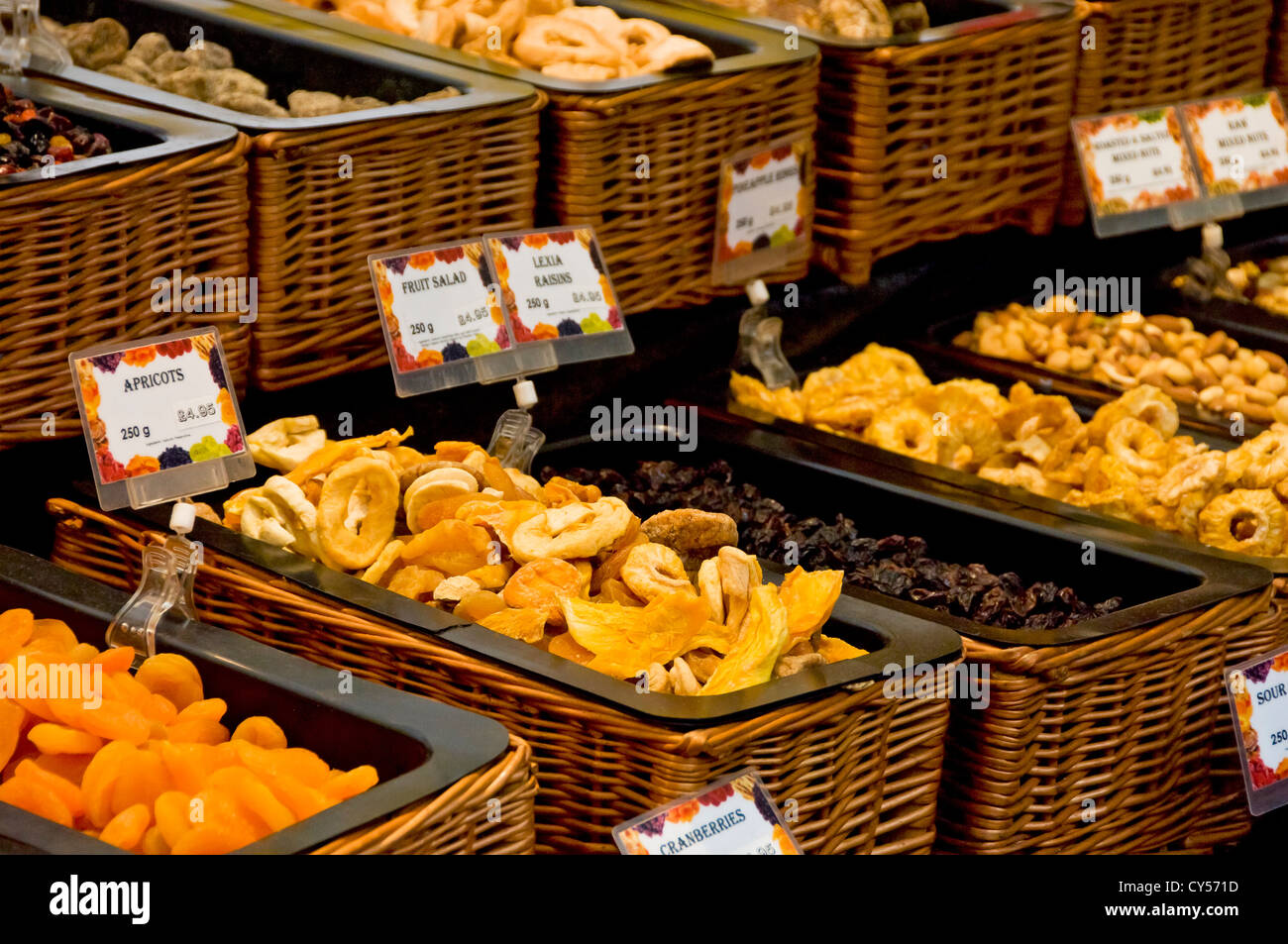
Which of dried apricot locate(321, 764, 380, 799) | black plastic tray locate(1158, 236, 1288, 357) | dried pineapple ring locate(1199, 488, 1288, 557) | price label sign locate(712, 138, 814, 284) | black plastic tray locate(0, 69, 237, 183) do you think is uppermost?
black plastic tray locate(0, 69, 237, 183)

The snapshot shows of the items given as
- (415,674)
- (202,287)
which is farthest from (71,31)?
(415,674)

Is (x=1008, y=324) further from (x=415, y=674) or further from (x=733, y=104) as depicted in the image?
(x=415, y=674)

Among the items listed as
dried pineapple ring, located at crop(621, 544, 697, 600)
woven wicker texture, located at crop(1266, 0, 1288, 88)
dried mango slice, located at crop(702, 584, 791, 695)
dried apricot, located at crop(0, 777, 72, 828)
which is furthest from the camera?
woven wicker texture, located at crop(1266, 0, 1288, 88)

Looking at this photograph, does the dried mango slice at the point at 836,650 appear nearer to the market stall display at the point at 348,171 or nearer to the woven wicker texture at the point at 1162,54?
the market stall display at the point at 348,171

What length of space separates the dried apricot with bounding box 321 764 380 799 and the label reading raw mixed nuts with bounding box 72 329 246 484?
0.53 m

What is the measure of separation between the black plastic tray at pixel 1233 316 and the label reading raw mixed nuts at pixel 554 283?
1.43m

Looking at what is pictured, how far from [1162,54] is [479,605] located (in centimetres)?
209

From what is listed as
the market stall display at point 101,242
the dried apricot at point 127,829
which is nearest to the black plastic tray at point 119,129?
the market stall display at point 101,242

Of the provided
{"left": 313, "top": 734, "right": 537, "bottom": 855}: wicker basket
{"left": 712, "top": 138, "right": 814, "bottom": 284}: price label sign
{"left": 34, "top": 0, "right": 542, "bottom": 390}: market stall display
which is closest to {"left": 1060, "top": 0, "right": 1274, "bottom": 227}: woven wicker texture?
{"left": 712, "top": 138, "right": 814, "bottom": 284}: price label sign

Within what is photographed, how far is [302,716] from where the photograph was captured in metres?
1.58

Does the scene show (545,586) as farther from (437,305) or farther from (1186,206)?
(1186,206)

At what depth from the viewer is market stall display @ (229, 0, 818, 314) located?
2326 millimetres

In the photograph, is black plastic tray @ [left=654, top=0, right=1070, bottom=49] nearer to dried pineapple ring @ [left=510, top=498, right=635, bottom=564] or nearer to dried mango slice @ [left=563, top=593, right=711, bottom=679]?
dried pineapple ring @ [left=510, top=498, right=635, bottom=564]

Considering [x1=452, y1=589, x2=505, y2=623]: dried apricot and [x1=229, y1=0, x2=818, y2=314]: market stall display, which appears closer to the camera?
[x1=452, y1=589, x2=505, y2=623]: dried apricot
